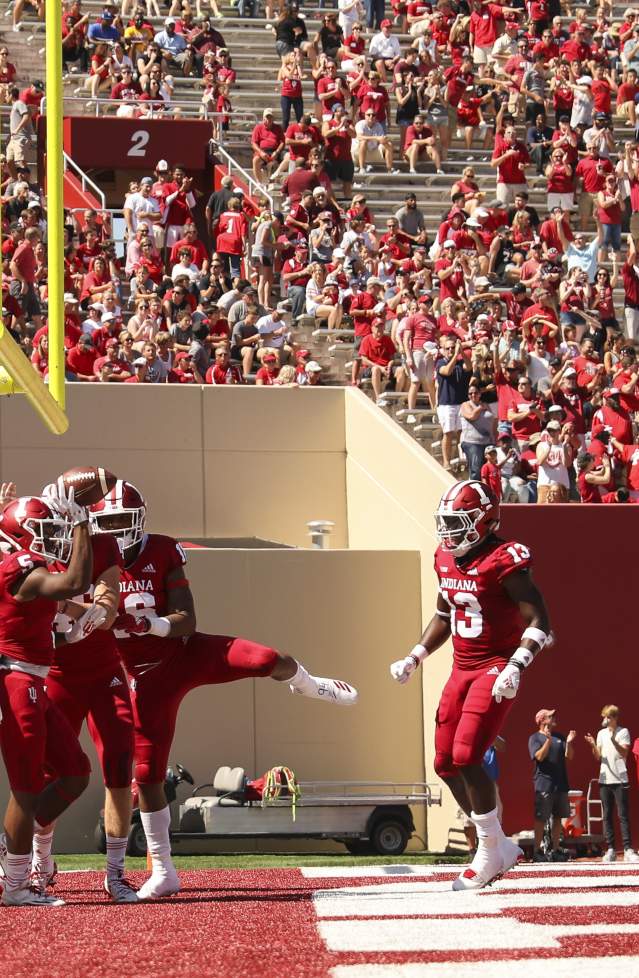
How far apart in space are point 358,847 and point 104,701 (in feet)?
24.3

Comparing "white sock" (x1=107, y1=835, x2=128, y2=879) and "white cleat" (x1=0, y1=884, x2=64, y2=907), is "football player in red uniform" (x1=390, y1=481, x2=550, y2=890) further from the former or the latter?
"white cleat" (x1=0, y1=884, x2=64, y2=907)

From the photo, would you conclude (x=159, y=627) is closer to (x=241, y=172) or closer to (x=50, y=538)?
(x=50, y=538)

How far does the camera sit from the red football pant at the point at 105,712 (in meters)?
7.71

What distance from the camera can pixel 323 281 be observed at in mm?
18703

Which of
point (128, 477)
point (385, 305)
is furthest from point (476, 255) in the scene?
point (128, 477)

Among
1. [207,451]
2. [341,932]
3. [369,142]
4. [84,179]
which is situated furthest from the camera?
[369,142]

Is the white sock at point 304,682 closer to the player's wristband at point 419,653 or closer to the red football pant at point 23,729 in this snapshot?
the player's wristband at point 419,653

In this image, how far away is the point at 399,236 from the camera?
19672 mm

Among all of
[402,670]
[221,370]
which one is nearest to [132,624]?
[402,670]

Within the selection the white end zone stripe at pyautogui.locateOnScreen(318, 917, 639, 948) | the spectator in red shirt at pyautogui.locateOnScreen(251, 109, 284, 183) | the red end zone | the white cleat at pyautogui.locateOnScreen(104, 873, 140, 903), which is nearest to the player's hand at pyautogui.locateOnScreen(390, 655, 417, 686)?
the red end zone

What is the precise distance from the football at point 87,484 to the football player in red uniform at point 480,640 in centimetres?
158

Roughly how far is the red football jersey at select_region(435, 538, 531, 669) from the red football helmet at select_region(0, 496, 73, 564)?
1821 millimetres

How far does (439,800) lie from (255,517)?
160 inches

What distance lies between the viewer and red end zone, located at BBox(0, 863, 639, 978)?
5.05 m
